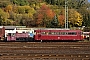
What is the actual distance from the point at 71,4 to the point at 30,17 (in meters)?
19.8

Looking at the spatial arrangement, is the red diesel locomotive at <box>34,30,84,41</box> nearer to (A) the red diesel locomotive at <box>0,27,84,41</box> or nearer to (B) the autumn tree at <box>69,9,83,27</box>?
→ (A) the red diesel locomotive at <box>0,27,84,41</box>

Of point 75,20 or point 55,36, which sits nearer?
point 55,36

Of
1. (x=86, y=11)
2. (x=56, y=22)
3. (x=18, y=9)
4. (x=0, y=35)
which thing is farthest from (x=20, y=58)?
(x=18, y=9)

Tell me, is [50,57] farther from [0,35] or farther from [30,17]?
[30,17]

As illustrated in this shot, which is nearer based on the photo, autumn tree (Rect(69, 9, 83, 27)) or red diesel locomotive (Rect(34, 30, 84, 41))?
red diesel locomotive (Rect(34, 30, 84, 41))

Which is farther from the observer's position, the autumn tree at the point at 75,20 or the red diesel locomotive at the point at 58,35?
the autumn tree at the point at 75,20

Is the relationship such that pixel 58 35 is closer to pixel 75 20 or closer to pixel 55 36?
pixel 55 36

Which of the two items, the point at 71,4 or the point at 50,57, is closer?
the point at 50,57

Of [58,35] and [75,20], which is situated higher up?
[58,35]

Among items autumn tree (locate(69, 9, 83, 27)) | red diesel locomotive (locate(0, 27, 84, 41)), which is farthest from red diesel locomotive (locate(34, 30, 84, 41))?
autumn tree (locate(69, 9, 83, 27))

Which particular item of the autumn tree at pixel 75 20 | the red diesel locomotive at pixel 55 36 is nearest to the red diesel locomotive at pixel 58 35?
the red diesel locomotive at pixel 55 36

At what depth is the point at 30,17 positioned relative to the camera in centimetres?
7225

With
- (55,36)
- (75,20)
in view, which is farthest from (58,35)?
(75,20)

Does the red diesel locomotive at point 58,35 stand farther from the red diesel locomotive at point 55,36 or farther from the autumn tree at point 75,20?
the autumn tree at point 75,20
